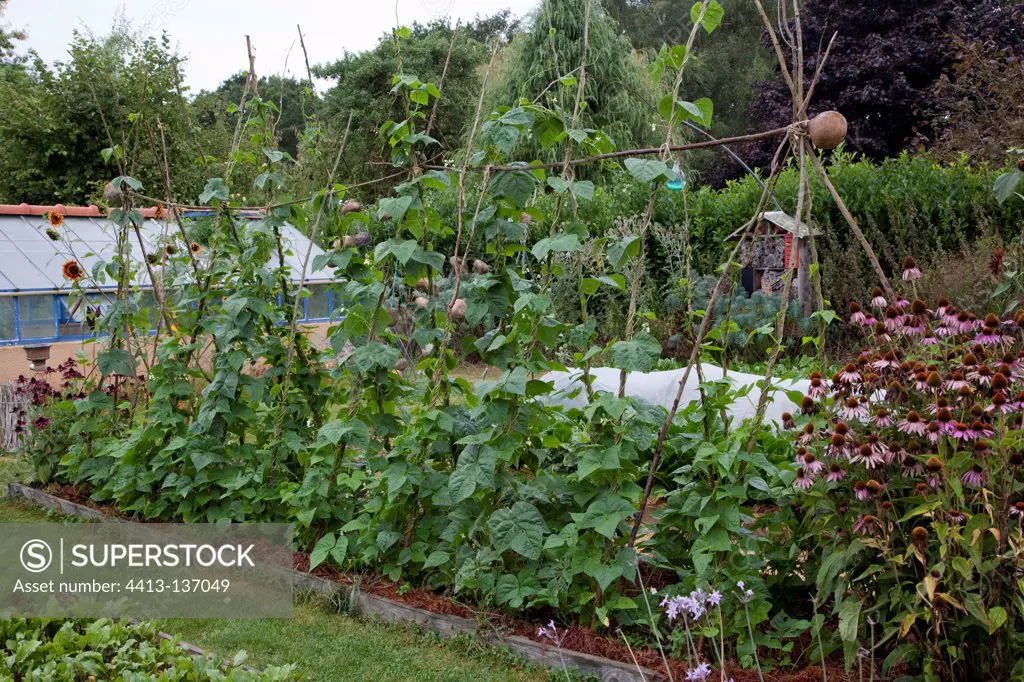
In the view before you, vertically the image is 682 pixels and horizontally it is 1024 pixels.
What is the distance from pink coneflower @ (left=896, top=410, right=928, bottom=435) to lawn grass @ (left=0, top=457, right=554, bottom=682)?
140cm

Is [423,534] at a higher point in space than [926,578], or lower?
lower

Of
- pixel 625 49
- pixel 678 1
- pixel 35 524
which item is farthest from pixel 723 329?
pixel 678 1

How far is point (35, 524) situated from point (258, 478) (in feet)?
4.98

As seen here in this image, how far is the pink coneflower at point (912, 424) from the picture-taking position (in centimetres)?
229

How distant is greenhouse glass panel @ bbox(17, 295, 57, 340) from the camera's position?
817 cm

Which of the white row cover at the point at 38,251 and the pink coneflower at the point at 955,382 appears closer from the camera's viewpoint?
the pink coneflower at the point at 955,382

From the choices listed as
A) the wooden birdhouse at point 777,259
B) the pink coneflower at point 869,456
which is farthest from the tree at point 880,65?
the pink coneflower at point 869,456

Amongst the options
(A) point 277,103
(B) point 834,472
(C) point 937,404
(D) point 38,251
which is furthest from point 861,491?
(A) point 277,103

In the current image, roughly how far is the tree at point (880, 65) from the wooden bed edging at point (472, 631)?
47.7ft

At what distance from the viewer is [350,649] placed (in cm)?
309

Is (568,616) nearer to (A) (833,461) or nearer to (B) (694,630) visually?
(B) (694,630)

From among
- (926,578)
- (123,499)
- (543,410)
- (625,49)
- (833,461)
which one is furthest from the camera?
(625,49)

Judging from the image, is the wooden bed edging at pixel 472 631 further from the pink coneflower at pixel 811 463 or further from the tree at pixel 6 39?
the tree at pixel 6 39

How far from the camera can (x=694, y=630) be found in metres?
2.76
